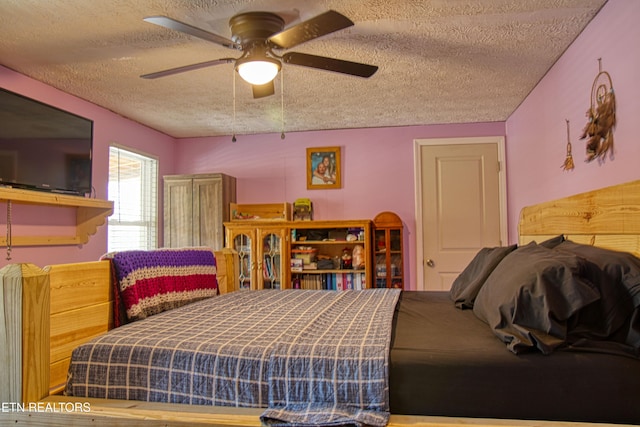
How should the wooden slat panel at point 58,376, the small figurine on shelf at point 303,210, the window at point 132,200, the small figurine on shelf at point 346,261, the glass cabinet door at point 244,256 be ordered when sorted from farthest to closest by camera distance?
the small figurine on shelf at point 303,210 < the glass cabinet door at point 244,256 < the small figurine on shelf at point 346,261 < the window at point 132,200 < the wooden slat panel at point 58,376

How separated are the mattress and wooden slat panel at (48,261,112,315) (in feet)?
3.65

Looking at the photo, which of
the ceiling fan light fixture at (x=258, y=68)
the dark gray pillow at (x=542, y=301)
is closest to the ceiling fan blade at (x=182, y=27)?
the ceiling fan light fixture at (x=258, y=68)

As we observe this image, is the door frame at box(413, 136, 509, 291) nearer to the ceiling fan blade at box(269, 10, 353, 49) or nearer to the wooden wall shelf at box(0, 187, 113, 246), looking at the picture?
the ceiling fan blade at box(269, 10, 353, 49)

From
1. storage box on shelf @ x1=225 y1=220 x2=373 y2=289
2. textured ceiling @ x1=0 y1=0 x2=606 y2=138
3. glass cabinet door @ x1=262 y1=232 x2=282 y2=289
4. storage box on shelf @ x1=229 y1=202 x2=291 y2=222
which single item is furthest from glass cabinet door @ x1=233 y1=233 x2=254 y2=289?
textured ceiling @ x1=0 y1=0 x2=606 y2=138

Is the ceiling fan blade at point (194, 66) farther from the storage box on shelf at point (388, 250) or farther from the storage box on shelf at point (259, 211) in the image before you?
the storage box on shelf at point (388, 250)

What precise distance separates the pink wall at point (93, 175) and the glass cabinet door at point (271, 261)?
1416 mm

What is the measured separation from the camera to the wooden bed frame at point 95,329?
1150 millimetres

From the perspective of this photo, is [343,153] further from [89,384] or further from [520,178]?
[89,384]

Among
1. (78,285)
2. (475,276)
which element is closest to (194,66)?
(78,285)

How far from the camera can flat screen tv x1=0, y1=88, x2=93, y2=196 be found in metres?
2.52

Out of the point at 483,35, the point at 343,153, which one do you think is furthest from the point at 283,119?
A: the point at 483,35

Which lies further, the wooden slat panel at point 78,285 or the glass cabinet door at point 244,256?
the glass cabinet door at point 244,256

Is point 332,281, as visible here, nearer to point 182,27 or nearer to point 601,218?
point 601,218

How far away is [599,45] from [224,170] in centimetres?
356
